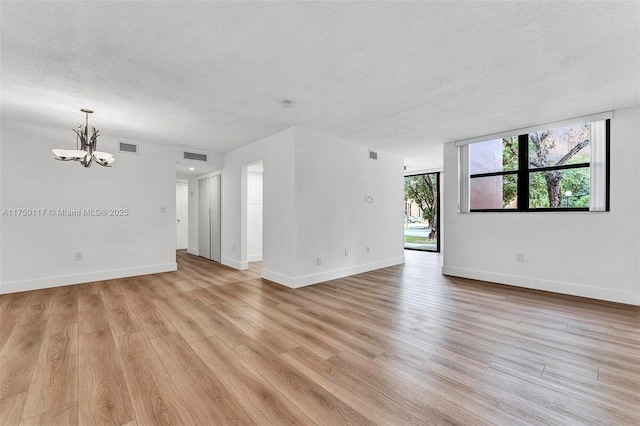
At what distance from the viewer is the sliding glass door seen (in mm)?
8500

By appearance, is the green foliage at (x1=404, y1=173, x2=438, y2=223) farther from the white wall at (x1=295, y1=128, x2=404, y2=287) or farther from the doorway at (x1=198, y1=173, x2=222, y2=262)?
the doorway at (x1=198, y1=173, x2=222, y2=262)

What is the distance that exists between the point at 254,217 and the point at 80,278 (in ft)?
11.3

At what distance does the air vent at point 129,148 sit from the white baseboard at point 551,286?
6.25m

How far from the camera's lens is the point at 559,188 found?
13.8 feet

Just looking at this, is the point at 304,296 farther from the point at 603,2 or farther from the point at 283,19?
the point at 603,2

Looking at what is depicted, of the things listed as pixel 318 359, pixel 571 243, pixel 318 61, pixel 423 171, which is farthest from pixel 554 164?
pixel 318 359

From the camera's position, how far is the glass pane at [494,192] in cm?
464

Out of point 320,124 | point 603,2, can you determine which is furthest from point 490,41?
point 320,124

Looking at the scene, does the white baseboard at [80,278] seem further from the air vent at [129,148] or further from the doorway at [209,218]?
the air vent at [129,148]

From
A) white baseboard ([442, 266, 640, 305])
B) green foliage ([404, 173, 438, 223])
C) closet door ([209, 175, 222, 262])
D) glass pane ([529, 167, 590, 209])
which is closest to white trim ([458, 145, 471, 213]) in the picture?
glass pane ([529, 167, 590, 209])

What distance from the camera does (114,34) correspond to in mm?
2096

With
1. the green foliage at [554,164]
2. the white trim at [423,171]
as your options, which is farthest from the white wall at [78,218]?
the white trim at [423,171]

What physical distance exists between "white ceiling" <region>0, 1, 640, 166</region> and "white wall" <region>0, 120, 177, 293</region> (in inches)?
26.3

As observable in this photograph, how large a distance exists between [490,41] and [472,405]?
8.57ft
